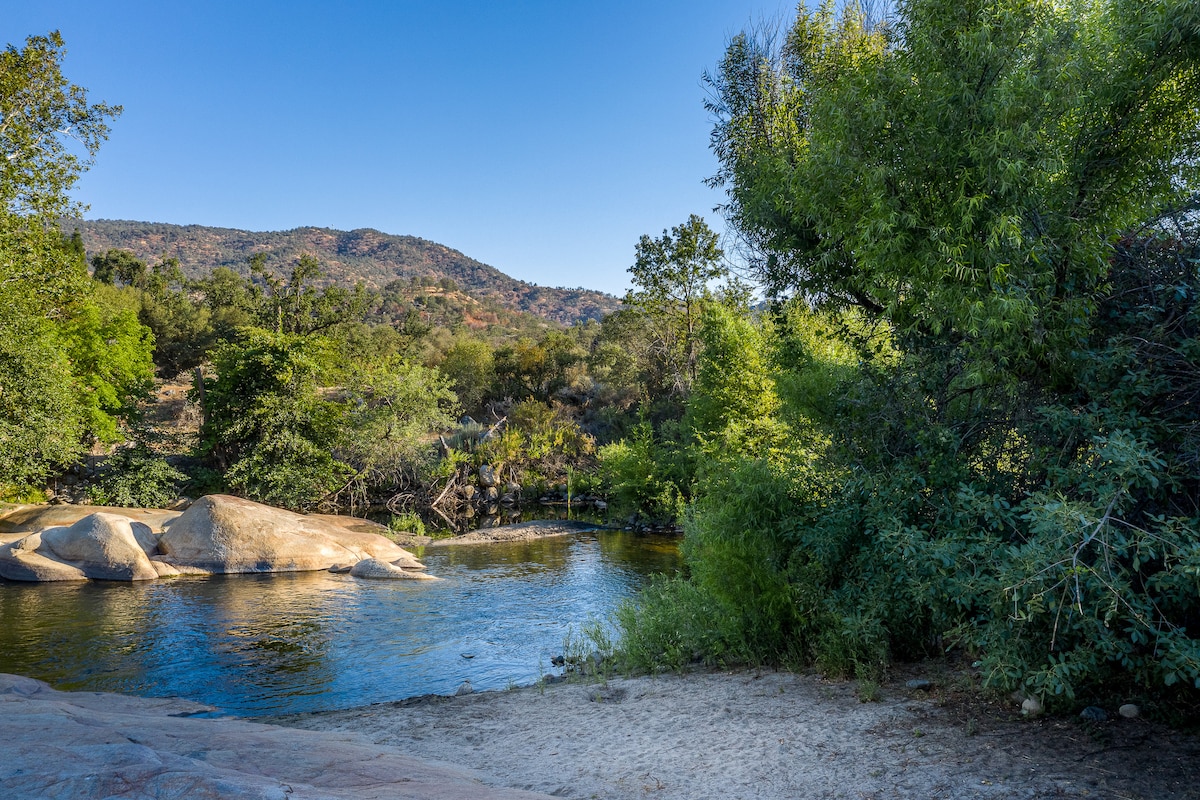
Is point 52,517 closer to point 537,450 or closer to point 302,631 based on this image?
point 302,631

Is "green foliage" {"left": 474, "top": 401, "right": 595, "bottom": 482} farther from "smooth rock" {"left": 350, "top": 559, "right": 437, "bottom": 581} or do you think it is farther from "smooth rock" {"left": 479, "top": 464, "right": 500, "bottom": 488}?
"smooth rock" {"left": 350, "top": 559, "right": 437, "bottom": 581}

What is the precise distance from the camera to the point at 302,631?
1247 cm

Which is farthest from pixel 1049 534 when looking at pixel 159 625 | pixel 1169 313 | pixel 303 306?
pixel 303 306

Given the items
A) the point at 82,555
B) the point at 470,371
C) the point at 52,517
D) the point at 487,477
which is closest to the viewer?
the point at 82,555

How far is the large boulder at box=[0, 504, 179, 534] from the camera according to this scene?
18.4 metres

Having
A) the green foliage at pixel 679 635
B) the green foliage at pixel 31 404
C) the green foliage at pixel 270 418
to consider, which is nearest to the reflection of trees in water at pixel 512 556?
the green foliage at pixel 270 418

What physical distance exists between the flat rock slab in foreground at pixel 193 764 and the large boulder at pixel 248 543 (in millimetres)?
11387

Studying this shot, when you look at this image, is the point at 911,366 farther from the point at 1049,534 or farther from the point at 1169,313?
the point at 1049,534

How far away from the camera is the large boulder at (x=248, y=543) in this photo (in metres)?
17.7

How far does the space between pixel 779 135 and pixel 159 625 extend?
44.6 feet

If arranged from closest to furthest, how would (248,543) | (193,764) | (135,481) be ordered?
(193,764), (248,543), (135,481)

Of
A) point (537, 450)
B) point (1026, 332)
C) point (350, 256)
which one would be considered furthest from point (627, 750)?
point (350, 256)

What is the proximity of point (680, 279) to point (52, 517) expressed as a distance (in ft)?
83.0

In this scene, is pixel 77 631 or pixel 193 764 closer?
pixel 193 764
